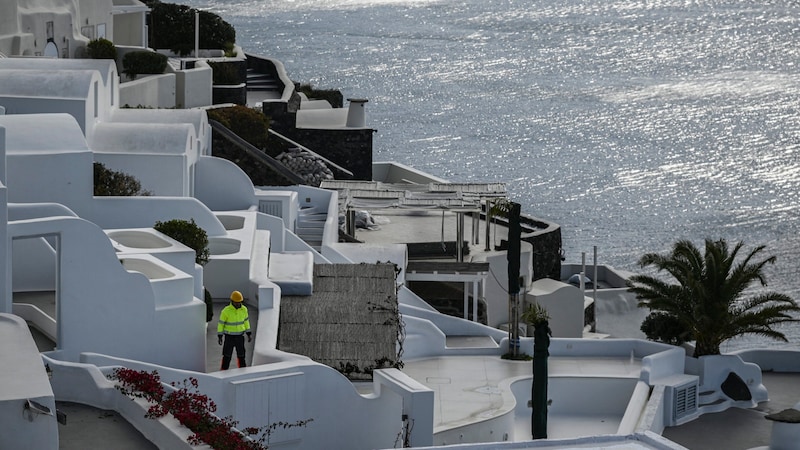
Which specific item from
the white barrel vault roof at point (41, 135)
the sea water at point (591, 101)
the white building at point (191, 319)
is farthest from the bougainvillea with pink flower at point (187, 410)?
the sea water at point (591, 101)

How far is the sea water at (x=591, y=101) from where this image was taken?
79188 mm

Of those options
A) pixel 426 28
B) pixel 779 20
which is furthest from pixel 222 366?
pixel 779 20

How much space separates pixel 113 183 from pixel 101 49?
51.3 ft

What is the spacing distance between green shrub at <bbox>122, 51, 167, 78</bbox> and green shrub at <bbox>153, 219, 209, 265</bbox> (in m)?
19.6

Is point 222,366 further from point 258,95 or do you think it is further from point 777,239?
point 777,239

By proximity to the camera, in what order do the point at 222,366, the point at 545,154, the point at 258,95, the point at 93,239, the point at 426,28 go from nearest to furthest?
the point at 93,239 → the point at 222,366 → the point at 258,95 → the point at 545,154 → the point at 426,28

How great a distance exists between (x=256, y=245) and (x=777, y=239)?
5031cm

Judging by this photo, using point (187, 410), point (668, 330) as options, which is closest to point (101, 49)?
point (668, 330)

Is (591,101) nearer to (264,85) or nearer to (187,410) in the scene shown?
(264,85)

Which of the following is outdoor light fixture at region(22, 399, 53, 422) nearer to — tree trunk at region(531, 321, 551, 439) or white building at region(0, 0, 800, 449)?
white building at region(0, 0, 800, 449)

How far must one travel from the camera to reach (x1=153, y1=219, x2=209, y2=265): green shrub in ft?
81.8

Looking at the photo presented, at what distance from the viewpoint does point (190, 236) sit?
25.0 meters

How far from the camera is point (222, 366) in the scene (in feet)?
71.9

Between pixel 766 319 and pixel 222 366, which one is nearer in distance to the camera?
pixel 222 366
